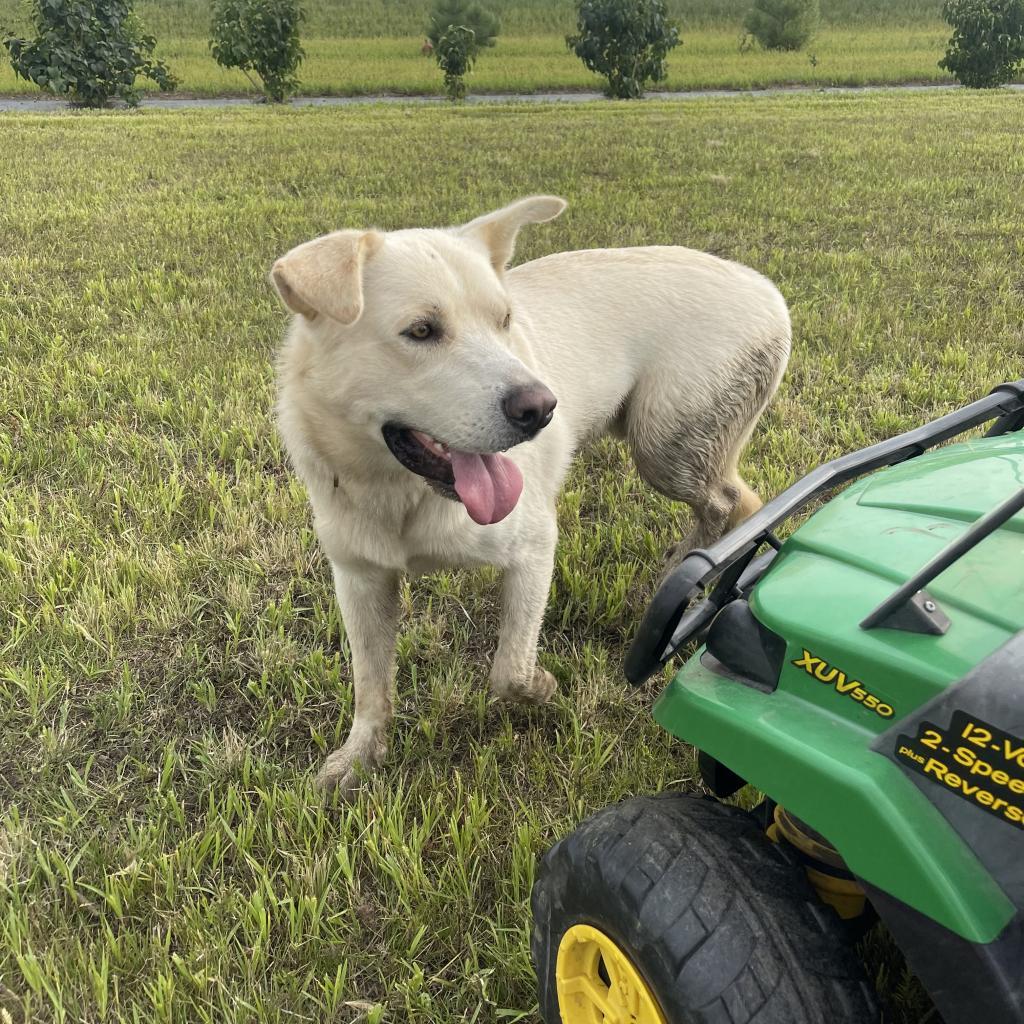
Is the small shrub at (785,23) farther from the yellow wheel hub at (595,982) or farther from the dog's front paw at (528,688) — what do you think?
the yellow wheel hub at (595,982)

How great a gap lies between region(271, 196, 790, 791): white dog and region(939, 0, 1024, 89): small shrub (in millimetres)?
29649

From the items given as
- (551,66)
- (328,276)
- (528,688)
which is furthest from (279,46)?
(528,688)

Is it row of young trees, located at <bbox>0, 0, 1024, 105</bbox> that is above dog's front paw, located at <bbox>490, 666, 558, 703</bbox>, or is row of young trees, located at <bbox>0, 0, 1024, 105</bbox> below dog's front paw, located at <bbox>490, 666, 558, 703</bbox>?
above

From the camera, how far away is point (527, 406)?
1784 mm

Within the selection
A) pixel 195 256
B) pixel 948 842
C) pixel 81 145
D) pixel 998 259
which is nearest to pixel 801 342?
pixel 998 259

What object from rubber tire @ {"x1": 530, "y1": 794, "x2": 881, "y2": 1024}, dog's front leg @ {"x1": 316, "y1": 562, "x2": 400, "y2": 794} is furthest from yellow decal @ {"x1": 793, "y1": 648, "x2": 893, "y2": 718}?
dog's front leg @ {"x1": 316, "y1": 562, "x2": 400, "y2": 794}

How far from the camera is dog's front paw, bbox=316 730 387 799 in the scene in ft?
6.68

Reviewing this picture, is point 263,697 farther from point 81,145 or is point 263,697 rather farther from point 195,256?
point 81,145

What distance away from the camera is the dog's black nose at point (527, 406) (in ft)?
5.86

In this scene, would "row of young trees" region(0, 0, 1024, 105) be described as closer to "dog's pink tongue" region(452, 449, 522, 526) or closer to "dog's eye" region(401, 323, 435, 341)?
"dog's eye" region(401, 323, 435, 341)

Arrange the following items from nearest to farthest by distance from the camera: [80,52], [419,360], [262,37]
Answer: [419,360] → [80,52] → [262,37]

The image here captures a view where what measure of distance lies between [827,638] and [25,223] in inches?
314

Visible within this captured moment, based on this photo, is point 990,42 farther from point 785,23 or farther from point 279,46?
point 279,46

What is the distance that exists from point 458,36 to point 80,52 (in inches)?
468
